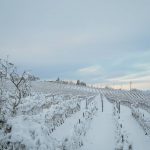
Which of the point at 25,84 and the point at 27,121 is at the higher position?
the point at 25,84

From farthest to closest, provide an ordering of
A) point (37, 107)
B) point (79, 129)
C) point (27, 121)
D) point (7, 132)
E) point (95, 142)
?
point (37, 107) < point (79, 129) < point (95, 142) < point (27, 121) < point (7, 132)

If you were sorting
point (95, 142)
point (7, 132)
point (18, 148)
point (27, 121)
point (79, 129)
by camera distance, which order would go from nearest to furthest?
1. point (18, 148)
2. point (7, 132)
3. point (27, 121)
4. point (95, 142)
5. point (79, 129)

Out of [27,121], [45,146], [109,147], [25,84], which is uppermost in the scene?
[25,84]

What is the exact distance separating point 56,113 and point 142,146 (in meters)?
8.28

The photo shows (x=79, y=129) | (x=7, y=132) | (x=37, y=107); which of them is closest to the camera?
(x=7, y=132)

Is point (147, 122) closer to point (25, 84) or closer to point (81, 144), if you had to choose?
point (81, 144)

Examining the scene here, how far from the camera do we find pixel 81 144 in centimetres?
1216

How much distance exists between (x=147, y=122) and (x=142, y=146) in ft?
10.4

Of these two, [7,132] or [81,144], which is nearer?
[7,132]

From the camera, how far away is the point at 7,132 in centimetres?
678

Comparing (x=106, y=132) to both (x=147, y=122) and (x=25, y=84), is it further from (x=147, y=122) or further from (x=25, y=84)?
(x=25, y=84)

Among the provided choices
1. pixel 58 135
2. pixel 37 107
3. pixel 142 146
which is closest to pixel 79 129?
pixel 58 135

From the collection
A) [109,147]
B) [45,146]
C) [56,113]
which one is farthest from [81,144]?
[56,113]

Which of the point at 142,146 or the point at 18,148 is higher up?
the point at 18,148
